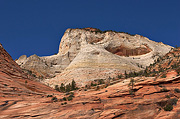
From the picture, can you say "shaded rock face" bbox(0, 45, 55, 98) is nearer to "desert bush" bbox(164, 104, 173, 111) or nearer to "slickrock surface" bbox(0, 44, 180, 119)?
"slickrock surface" bbox(0, 44, 180, 119)

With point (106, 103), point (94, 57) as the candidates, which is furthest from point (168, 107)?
point (94, 57)

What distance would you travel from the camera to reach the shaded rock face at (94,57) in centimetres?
5081

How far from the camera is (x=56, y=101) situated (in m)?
19.3

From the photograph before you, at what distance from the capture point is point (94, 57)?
59656mm

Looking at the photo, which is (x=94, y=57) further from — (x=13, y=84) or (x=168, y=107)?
(x=168, y=107)

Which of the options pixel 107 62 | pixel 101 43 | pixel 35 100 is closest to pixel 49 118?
pixel 35 100

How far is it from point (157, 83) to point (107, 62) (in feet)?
117

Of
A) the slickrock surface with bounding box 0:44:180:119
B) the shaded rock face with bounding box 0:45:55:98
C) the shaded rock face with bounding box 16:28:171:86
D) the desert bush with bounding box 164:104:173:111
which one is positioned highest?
the shaded rock face with bounding box 16:28:171:86

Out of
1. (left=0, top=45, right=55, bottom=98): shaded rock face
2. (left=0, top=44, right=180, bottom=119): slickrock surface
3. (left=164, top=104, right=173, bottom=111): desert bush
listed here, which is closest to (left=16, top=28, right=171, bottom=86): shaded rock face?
(left=0, top=45, right=55, bottom=98): shaded rock face

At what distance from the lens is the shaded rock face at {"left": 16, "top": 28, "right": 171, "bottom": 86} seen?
50.8m

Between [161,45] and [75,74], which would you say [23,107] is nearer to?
[75,74]

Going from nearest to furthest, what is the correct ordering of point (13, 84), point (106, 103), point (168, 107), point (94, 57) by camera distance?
1. point (168, 107)
2. point (106, 103)
3. point (13, 84)
4. point (94, 57)

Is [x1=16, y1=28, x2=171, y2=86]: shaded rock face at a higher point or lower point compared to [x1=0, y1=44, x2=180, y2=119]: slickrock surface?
higher

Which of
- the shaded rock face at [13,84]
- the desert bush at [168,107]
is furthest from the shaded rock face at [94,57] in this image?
the desert bush at [168,107]
